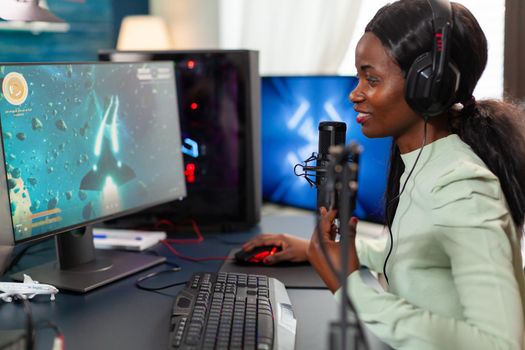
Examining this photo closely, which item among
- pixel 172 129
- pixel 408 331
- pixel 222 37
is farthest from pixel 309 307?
pixel 222 37

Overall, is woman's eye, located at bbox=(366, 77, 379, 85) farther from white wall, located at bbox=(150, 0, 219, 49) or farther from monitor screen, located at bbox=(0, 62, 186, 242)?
white wall, located at bbox=(150, 0, 219, 49)

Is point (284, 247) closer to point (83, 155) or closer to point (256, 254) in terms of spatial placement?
point (256, 254)

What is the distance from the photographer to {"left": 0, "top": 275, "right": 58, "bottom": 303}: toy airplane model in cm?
112

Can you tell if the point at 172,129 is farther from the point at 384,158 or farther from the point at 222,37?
the point at 222,37

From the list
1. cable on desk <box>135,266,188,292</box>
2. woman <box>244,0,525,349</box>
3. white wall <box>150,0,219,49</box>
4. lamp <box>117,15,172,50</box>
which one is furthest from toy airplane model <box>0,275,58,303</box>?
white wall <box>150,0,219,49</box>

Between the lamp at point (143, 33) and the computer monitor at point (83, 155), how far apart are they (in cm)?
172

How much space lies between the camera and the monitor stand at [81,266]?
3.96ft

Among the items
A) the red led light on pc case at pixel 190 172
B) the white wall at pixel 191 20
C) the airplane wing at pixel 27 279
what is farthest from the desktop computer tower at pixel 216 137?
the white wall at pixel 191 20

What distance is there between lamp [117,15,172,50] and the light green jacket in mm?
2282

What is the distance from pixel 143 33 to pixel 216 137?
5.47 feet

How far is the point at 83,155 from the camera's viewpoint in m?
1.23

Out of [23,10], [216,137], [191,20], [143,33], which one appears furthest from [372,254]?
[191,20]

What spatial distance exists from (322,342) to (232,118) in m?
0.83

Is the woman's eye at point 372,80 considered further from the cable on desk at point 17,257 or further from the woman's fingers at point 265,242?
the cable on desk at point 17,257
